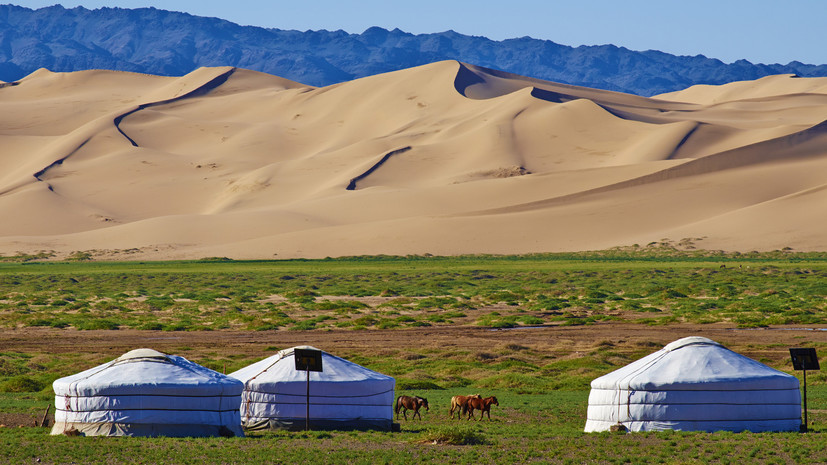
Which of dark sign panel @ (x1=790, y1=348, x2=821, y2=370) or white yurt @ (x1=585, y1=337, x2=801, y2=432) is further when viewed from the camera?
white yurt @ (x1=585, y1=337, x2=801, y2=432)

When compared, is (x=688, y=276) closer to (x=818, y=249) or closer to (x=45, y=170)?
(x=818, y=249)

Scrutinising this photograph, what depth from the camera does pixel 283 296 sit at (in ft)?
189

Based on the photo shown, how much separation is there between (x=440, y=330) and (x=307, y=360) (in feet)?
72.1

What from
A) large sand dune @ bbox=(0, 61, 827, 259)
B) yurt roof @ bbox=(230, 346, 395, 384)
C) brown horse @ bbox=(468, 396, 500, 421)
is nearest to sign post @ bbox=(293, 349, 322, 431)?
→ yurt roof @ bbox=(230, 346, 395, 384)

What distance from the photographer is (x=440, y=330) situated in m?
41.5

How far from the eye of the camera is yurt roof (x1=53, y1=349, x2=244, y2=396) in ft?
62.9

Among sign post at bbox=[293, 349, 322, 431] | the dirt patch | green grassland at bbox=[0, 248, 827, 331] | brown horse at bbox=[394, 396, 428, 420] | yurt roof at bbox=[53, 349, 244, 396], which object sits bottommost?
brown horse at bbox=[394, 396, 428, 420]

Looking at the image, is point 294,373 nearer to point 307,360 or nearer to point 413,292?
point 307,360

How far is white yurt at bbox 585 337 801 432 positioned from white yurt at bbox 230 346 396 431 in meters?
3.95

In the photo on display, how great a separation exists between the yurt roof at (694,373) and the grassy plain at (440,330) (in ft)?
2.98

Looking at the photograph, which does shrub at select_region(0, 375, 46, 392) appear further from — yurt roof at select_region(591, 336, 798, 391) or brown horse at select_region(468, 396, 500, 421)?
yurt roof at select_region(591, 336, 798, 391)

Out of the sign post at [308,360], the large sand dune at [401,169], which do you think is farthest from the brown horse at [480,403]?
the large sand dune at [401,169]

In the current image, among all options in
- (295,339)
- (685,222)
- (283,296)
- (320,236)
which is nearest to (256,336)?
(295,339)

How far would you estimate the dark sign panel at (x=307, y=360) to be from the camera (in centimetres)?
1972
